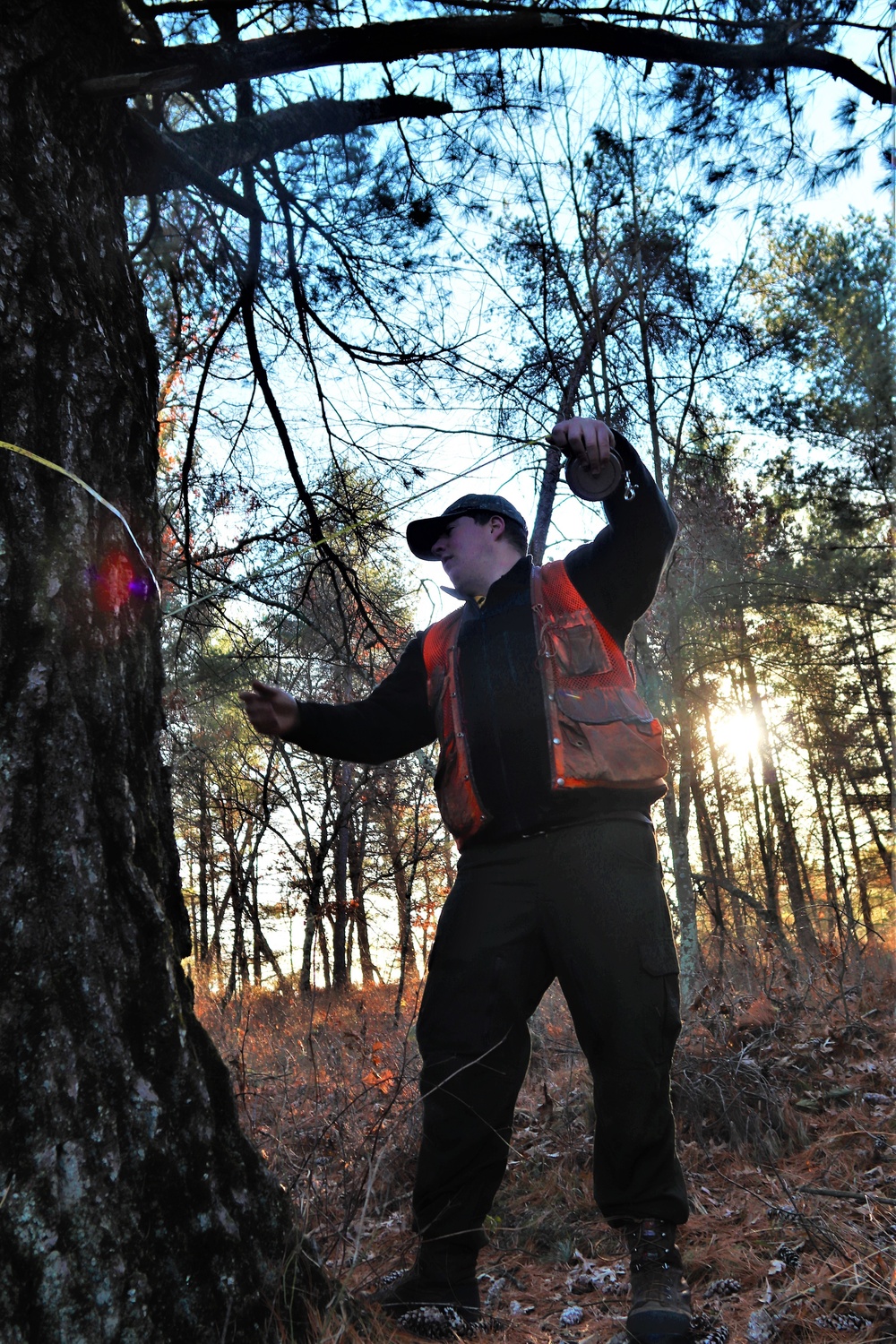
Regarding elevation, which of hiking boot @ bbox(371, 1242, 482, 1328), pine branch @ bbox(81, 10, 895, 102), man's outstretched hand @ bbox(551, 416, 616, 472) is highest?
pine branch @ bbox(81, 10, 895, 102)

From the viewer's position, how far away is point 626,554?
240 cm

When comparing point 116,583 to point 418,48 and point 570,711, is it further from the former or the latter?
point 418,48

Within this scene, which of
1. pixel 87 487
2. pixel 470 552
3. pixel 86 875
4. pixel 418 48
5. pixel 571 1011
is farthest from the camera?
pixel 470 552

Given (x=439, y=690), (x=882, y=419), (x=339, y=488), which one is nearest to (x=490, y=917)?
(x=439, y=690)

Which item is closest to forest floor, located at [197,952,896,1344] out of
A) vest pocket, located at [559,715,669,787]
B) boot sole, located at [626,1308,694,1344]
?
boot sole, located at [626,1308,694,1344]

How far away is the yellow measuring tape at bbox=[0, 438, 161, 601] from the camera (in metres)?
1.77

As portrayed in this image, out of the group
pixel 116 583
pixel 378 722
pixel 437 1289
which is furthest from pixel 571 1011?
pixel 116 583

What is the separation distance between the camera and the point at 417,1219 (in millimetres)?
2172

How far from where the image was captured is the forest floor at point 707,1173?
2004 millimetres

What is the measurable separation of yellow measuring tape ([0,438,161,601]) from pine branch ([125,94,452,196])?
1357mm

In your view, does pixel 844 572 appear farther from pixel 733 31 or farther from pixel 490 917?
pixel 490 917

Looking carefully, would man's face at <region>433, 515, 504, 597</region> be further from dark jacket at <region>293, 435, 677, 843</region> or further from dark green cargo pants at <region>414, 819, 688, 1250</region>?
dark green cargo pants at <region>414, 819, 688, 1250</region>

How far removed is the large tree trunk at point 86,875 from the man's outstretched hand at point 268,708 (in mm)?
479

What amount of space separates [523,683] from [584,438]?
66cm
